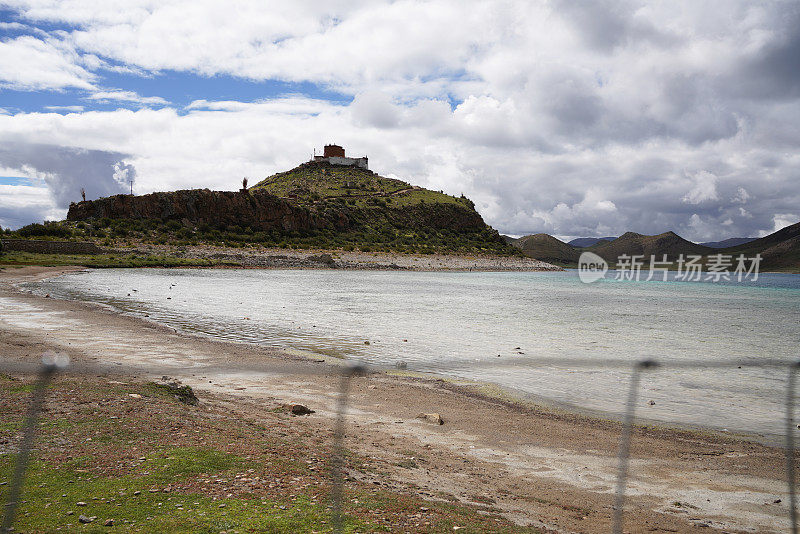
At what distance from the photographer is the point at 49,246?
59.5 meters

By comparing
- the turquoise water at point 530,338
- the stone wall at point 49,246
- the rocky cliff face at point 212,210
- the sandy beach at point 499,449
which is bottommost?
the turquoise water at point 530,338

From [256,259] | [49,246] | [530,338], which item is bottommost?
[530,338]

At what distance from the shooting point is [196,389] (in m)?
8.84

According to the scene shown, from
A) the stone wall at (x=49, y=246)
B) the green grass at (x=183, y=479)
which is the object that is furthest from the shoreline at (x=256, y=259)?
the green grass at (x=183, y=479)

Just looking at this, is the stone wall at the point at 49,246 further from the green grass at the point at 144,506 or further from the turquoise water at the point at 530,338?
the green grass at the point at 144,506

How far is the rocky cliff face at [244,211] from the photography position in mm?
83688

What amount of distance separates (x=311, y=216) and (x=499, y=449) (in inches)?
3791

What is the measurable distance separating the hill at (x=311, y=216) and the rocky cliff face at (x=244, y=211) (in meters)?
0.16

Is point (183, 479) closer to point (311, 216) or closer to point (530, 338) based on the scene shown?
point (530, 338)

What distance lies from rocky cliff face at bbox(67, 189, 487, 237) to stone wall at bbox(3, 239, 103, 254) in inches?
875

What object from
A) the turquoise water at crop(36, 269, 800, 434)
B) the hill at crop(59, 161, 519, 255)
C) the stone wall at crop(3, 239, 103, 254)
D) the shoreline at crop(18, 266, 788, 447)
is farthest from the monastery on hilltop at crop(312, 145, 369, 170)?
the shoreline at crop(18, 266, 788, 447)

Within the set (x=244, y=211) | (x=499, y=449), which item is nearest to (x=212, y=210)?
(x=244, y=211)

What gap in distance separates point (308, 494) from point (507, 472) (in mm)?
2651

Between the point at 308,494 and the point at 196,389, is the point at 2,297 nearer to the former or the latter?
the point at 196,389
